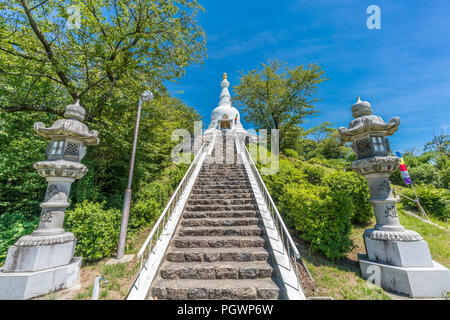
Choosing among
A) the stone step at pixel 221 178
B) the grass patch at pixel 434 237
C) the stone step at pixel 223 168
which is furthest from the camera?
the stone step at pixel 223 168

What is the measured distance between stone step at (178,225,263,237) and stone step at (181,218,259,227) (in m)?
0.20

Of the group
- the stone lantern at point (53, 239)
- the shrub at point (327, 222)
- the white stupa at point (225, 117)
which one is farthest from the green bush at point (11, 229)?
the white stupa at point (225, 117)

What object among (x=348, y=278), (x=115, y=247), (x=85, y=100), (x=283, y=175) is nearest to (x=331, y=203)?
(x=348, y=278)

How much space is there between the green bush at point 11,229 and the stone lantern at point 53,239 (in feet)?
8.34

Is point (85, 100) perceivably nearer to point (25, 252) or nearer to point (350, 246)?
point (25, 252)

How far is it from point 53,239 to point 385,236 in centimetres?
742

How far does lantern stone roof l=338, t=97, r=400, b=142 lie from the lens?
4309 millimetres

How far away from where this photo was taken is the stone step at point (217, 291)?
10.1ft

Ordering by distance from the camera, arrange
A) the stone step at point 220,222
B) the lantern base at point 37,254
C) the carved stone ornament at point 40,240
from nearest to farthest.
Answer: the lantern base at point 37,254
the carved stone ornament at point 40,240
the stone step at point 220,222

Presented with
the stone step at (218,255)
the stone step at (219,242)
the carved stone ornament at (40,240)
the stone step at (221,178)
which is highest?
the stone step at (221,178)

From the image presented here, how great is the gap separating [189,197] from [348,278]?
16.8ft

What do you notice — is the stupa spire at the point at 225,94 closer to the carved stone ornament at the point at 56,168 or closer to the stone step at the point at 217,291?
the carved stone ornament at the point at 56,168

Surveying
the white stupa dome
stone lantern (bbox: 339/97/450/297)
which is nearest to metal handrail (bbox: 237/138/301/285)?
stone lantern (bbox: 339/97/450/297)

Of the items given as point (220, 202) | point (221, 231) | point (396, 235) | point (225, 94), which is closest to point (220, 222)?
point (221, 231)
